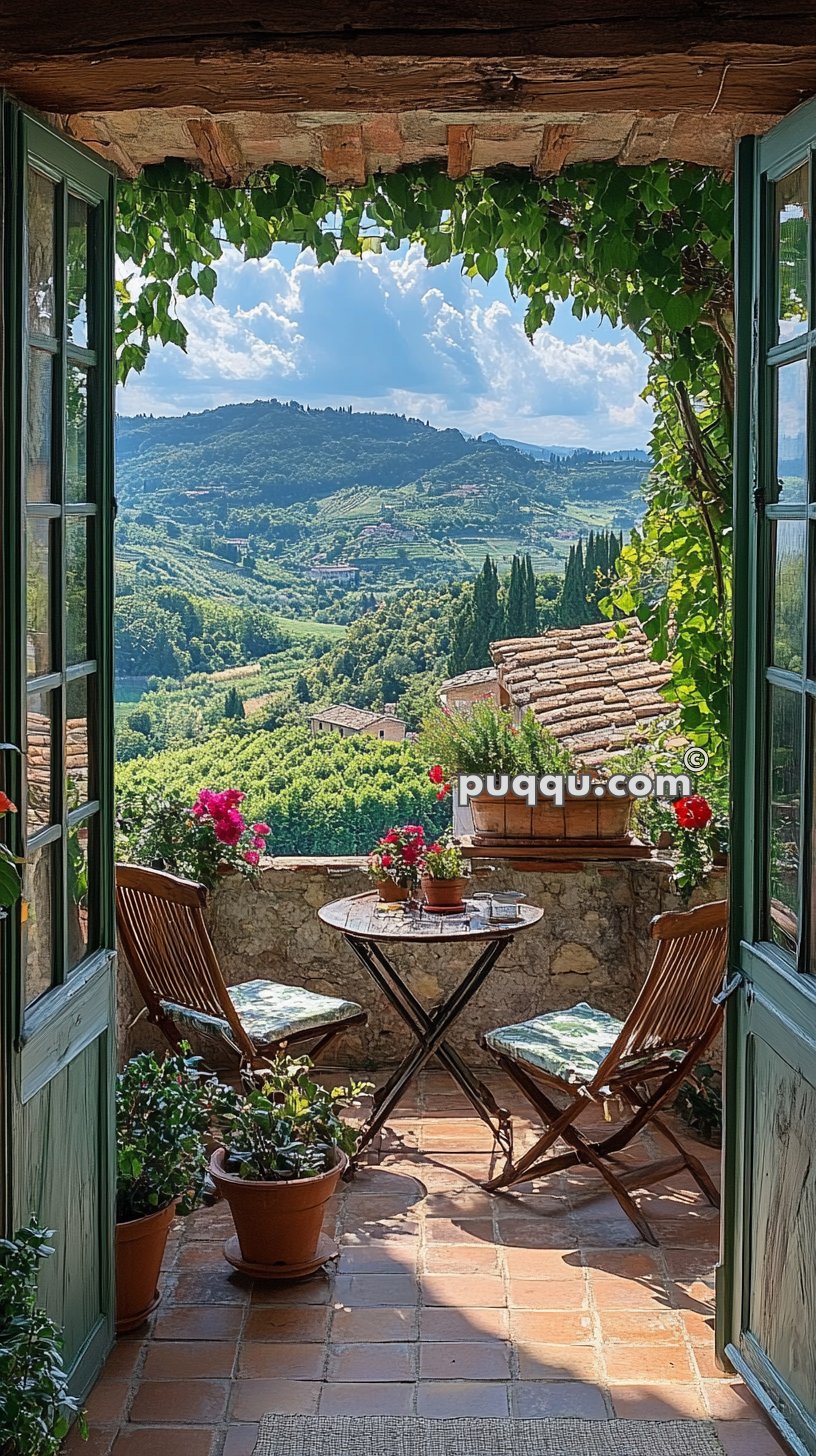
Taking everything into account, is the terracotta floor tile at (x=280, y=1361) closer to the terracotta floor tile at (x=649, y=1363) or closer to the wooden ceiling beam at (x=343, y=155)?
the terracotta floor tile at (x=649, y=1363)

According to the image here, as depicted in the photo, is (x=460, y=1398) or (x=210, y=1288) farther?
(x=210, y=1288)

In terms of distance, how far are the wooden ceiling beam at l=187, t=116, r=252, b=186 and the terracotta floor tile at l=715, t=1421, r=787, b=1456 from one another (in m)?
2.82

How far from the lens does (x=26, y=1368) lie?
209cm

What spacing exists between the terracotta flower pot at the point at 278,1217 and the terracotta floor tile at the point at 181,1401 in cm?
47

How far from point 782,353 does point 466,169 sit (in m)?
1.11

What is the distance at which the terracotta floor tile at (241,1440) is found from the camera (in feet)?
8.61

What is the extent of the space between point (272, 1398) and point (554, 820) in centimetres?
252

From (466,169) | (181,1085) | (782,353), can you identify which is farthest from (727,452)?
(181,1085)

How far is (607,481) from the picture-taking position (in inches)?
253

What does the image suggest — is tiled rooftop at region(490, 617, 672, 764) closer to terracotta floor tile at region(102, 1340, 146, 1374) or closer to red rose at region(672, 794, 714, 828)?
red rose at region(672, 794, 714, 828)

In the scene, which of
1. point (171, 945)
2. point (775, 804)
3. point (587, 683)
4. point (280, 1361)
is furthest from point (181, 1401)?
point (587, 683)

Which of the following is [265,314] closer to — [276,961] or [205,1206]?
[276,961]

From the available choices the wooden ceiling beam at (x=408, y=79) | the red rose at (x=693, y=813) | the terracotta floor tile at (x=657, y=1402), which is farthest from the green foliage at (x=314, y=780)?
the wooden ceiling beam at (x=408, y=79)
